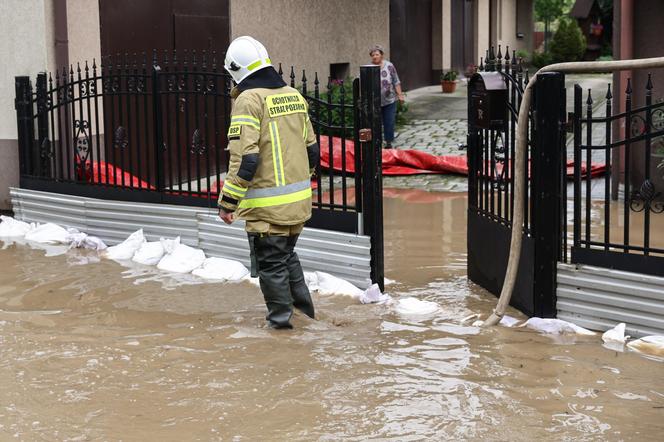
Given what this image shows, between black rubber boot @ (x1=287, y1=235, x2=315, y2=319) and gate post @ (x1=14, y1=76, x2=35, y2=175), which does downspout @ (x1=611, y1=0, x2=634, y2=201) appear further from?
gate post @ (x1=14, y1=76, x2=35, y2=175)

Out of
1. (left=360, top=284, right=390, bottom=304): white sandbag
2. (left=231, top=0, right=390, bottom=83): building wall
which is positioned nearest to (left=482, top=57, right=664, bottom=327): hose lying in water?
(left=360, top=284, right=390, bottom=304): white sandbag

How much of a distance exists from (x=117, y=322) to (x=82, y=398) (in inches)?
64.5

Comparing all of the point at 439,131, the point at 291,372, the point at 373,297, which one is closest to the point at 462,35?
the point at 439,131

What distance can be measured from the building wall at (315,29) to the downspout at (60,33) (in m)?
4.36

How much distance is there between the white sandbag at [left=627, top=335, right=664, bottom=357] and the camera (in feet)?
19.7

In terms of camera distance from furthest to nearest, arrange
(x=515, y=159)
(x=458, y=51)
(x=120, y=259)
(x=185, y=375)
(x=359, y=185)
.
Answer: (x=458, y=51) < (x=120, y=259) < (x=359, y=185) < (x=515, y=159) < (x=185, y=375)

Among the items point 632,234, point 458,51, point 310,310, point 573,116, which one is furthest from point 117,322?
point 458,51

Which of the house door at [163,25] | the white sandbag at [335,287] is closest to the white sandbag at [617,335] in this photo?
the white sandbag at [335,287]

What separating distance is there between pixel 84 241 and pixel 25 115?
1.84 metres

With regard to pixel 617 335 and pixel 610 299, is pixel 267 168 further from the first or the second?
pixel 617 335

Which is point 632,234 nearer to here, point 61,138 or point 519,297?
point 519,297

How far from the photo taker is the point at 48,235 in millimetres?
9828

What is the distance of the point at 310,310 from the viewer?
6.98 meters

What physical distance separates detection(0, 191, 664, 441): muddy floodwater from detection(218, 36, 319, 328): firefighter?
421 millimetres
